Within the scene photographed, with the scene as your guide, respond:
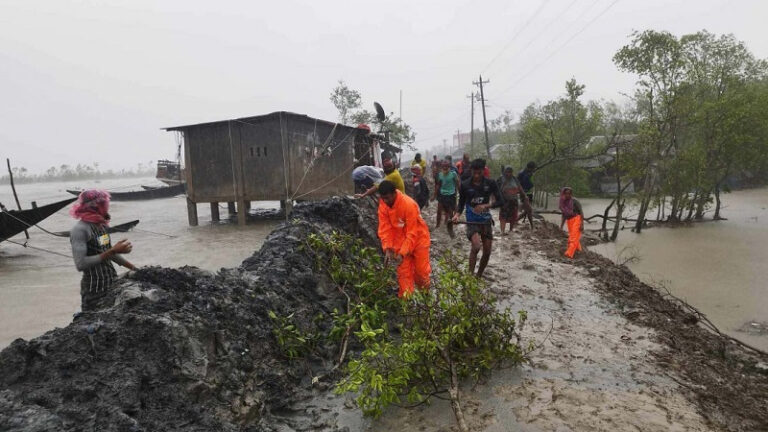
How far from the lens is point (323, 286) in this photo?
4734 mm

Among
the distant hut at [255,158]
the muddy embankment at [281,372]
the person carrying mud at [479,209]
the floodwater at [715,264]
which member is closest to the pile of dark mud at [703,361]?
the muddy embankment at [281,372]

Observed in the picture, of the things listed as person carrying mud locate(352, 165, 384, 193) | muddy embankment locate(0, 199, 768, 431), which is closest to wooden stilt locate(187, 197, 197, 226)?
person carrying mud locate(352, 165, 384, 193)

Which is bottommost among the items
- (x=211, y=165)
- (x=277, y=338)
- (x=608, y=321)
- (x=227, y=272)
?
(x=608, y=321)

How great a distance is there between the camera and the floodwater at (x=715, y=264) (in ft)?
23.1

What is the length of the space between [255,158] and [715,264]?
12.7m

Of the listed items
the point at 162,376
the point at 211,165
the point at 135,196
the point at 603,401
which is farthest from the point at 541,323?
the point at 135,196

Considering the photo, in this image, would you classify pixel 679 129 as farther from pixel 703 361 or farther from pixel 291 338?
pixel 291 338

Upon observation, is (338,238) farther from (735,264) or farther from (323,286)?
(735,264)

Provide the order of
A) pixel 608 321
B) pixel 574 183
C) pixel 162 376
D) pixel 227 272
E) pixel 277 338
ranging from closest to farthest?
pixel 162 376 < pixel 277 338 < pixel 227 272 < pixel 608 321 < pixel 574 183

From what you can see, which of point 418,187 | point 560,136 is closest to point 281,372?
point 418,187

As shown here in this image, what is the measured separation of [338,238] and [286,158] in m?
7.94

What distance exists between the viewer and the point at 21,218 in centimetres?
1087

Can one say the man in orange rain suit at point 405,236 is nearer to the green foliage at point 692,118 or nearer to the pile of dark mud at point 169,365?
the pile of dark mud at point 169,365

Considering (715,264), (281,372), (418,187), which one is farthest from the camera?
(418,187)
